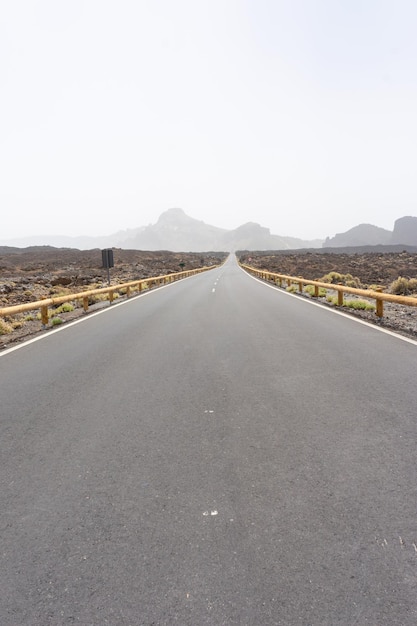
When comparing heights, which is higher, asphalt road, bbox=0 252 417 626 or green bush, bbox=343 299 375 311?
asphalt road, bbox=0 252 417 626

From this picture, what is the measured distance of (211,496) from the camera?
9.71ft

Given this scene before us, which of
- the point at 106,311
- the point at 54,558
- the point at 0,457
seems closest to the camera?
the point at 54,558

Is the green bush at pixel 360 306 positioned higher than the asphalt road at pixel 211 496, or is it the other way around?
the asphalt road at pixel 211 496

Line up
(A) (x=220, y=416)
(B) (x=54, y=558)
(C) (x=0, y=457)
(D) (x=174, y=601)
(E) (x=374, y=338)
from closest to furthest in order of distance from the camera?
1. (D) (x=174, y=601)
2. (B) (x=54, y=558)
3. (C) (x=0, y=457)
4. (A) (x=220, y=416)
5. (E) (x=374, y=338)

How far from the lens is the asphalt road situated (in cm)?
209

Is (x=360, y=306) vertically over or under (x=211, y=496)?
under

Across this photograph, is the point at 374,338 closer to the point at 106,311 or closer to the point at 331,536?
the point at 331,536

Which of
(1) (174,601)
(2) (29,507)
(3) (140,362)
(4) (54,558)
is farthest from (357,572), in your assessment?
(3) (140,362)

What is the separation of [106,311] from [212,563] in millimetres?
13349

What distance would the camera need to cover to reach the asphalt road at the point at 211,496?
82.4 inches

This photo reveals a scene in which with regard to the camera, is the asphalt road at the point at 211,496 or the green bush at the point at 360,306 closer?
the asphalt road at the point at 211,496

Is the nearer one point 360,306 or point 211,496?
point 211,496

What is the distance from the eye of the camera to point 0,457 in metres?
3.72

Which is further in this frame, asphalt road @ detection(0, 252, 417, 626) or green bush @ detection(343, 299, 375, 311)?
green bush @ detection(343, 299, 375, 311)
